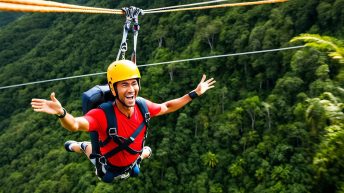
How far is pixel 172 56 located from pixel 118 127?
4815 cm

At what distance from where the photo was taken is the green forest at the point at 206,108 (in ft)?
115

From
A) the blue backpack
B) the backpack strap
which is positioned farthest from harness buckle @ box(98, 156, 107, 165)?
the backpack strap

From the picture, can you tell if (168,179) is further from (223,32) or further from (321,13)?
(321,13)

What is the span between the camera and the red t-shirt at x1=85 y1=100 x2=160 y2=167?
3727 millimetres

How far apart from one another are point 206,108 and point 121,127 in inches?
1565

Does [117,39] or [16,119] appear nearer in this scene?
[16,119]

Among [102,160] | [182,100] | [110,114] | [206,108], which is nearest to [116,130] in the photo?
[110,114]

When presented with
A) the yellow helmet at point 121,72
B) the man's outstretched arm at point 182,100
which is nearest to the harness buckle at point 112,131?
the yellow helmet at point 121,72

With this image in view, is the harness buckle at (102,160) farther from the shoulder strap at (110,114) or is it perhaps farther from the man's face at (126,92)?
the man's face at (126,92)

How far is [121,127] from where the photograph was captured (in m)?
3.87

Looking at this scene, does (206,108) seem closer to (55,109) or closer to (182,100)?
(182,100)

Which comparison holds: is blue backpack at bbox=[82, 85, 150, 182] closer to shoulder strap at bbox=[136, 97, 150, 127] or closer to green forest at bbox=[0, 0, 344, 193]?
shoulder strap at bbox=[136, 97, 150, 127]

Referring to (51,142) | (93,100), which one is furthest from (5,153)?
(93,100)

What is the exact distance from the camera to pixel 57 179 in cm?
4122
